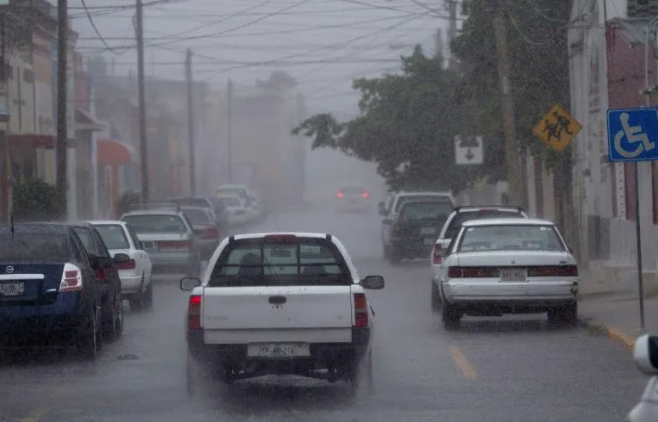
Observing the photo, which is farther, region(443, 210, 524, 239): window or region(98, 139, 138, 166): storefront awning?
region(98, 139, 138, 166): storefront awning

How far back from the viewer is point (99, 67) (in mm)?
101250

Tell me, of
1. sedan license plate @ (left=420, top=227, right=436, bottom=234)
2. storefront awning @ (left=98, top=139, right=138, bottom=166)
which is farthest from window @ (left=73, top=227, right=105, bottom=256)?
storefront awning @ (left=98, top=139, right=138, bottom=166)

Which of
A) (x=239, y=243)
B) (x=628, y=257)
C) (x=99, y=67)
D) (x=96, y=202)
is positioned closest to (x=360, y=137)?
(x=96, y=202)

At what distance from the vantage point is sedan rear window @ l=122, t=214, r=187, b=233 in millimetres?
33094

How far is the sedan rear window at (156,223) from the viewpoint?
3309cm

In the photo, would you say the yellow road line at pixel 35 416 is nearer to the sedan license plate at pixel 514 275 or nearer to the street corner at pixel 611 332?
the street corner at pixel 611 332

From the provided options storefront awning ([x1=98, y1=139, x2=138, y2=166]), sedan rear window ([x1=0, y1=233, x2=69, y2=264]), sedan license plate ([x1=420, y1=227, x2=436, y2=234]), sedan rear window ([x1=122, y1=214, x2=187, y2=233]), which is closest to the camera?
sedan rear window ([x1=0, y1=233, x2=69, y2=264])

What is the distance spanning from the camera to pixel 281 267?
13.6 metres

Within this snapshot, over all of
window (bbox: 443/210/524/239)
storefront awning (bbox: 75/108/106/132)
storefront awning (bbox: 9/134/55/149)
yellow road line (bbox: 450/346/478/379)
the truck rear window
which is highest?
storefront awning (bbox: 75/108/106/132)

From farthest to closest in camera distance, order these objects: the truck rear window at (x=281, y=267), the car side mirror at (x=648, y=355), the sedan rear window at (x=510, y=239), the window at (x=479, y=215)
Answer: the window at (x=479, y=215) < the sedan rear window at (x=510, y=239) < the truck rear window at (x=281, y=267) < the car side mirror at (x=648, y=355)

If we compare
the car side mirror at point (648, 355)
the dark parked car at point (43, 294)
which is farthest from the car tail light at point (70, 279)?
the car side mirror at point (648, 355)

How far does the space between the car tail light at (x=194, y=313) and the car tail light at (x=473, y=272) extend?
276 inches

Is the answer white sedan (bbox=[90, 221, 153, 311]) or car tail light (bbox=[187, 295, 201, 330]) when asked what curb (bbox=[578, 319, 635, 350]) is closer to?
car tail light (bbox=[187, 295, 201, 330])

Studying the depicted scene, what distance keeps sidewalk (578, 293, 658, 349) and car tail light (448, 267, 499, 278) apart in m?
1.50
